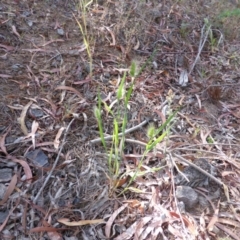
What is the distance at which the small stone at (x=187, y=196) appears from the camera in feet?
4.47

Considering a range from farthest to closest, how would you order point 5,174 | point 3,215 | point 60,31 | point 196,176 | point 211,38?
point 211,38 < point 60,31 < point 196,176 < point 5,174 < point 3,215

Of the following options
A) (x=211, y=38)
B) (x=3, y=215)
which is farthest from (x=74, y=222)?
(x=211, y=38)

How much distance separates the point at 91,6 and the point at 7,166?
4.42 feet

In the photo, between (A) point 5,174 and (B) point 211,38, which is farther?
(B) point 211,38

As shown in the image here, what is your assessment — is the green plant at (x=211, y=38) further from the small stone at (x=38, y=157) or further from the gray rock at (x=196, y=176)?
the small stone at (x=38, y=157)

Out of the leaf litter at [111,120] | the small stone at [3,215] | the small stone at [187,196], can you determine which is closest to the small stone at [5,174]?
the leaf litter at [111,120]

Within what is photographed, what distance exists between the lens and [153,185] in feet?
4.58

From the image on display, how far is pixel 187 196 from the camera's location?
53.7 inches

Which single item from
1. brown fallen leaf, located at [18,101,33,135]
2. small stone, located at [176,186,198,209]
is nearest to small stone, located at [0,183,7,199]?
brown fallen leaf, located at [18,101,33,135]

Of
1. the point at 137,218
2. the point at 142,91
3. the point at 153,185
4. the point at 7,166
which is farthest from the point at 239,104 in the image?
the point at 7,166

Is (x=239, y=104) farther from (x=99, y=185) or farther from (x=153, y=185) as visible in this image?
(x=99, y=185)

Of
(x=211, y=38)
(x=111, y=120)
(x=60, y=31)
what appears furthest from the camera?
(x=211, y=38)

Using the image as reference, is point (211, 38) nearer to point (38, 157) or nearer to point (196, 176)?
point (196, 176)

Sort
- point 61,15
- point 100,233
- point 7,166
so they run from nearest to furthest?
1. point 100,233
2. point 7,166
3. point 61,15
